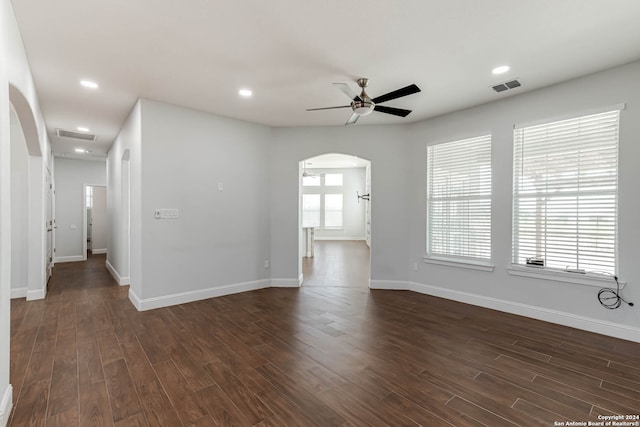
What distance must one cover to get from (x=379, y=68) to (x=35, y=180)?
5412 mm

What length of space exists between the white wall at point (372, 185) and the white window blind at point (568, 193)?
1745 mm

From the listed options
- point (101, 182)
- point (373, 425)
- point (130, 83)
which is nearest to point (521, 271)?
point (373, 425)

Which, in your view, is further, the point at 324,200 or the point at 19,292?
the point at 324,200

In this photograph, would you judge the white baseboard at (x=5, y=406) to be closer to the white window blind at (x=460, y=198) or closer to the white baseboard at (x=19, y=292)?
the white baseboard at (x=19, y=292)

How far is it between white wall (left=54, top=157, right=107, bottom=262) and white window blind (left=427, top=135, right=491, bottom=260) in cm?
940

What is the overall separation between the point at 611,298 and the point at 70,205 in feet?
37.9

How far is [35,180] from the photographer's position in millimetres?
4586

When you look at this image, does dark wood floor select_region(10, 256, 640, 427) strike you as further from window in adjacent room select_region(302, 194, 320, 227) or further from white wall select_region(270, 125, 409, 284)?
window in adjacent room select_region(302, 194, 320, 227)

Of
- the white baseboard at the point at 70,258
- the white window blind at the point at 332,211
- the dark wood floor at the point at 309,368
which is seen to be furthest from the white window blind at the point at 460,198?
the white baseboard at the point at 70,258

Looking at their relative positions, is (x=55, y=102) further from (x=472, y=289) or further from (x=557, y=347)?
(x=557, y=347)

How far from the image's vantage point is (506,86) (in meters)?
3.62

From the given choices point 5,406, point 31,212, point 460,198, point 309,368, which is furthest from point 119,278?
point 460,198

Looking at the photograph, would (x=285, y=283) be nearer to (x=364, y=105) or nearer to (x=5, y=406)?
(x=364, y=105)

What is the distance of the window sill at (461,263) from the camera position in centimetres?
420
